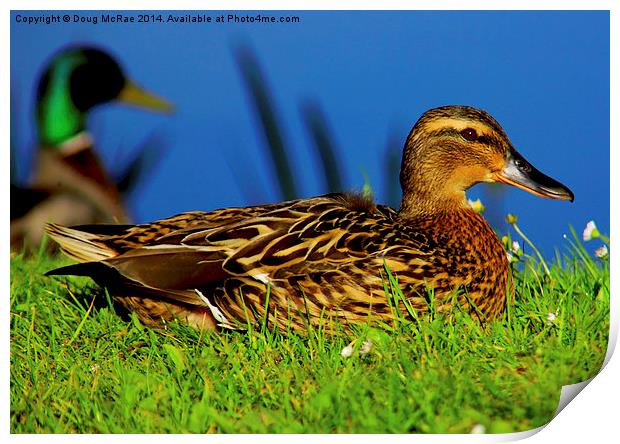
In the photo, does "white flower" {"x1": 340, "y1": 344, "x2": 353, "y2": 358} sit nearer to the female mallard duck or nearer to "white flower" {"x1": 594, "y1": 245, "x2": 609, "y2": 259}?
the female mallard duck

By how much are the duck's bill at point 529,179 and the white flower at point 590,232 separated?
128mm

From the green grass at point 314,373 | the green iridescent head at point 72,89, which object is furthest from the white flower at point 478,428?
the green iridescent head at point 72,89

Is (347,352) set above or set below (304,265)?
below

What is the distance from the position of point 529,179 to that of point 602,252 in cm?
39

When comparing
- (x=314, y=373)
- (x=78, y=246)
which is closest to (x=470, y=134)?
(x=314, y=373)

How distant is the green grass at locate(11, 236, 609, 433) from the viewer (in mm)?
3131

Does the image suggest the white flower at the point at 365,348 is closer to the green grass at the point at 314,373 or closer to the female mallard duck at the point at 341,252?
the green grass at the point at 314,373

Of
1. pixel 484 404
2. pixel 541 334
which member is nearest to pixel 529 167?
pixel 541 334

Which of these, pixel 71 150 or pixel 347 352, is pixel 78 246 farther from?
pixel 347 352

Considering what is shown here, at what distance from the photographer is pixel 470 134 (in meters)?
3.76

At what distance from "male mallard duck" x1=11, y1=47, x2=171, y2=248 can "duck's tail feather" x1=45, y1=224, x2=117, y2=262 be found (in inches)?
6.4

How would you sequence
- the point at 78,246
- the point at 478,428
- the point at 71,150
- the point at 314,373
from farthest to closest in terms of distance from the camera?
the point at 71,150 < the point at 78,246 < the point at 314,373 < the point at 478,428

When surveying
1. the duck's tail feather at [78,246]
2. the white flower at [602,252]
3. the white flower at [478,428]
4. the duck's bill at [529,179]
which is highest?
the duck's bill at [529,179]

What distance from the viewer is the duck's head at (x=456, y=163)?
3723 millimetres
